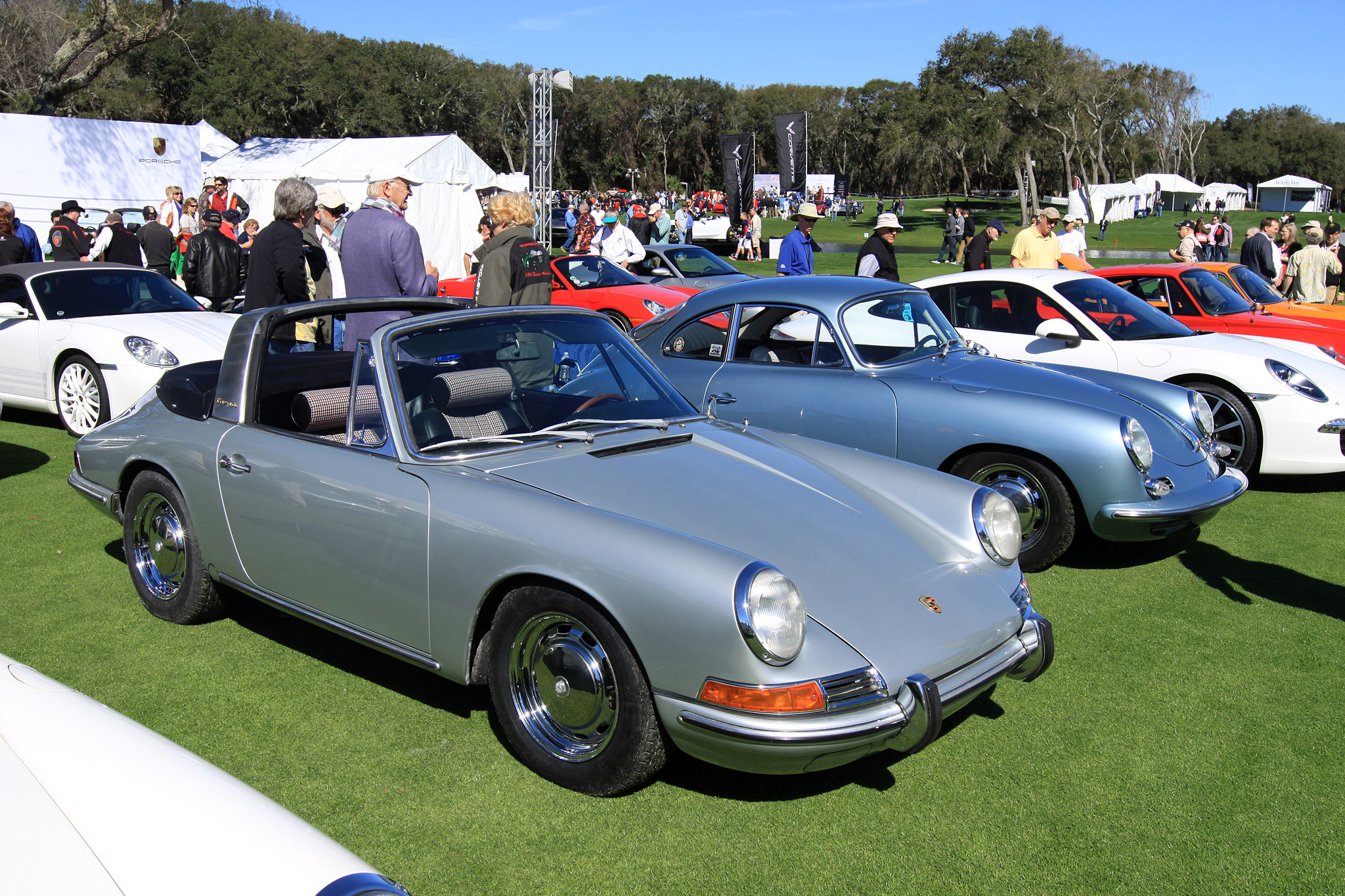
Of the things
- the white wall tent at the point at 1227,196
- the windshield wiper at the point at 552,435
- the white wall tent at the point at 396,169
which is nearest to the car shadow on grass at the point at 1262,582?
the windshield wiper at the point at 552,435

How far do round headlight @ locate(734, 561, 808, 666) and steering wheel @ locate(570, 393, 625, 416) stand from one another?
4.30 ft

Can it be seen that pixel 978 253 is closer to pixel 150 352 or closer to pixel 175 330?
pixel 175 330

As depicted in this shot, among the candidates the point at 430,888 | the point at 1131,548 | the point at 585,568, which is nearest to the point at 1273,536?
the point at 1131,548

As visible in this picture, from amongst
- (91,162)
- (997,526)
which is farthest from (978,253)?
(91,162)

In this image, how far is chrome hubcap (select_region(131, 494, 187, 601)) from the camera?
162 inches

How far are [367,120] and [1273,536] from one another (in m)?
66.4

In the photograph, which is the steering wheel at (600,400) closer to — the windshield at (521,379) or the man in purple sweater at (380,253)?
the windshield at (521,379)

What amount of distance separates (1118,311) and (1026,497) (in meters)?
2.87

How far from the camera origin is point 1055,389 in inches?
209

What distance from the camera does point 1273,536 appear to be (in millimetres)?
5836

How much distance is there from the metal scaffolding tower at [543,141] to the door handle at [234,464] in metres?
17.3

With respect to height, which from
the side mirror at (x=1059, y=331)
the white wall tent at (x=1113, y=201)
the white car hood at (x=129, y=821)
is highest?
the white wall tent at (x=1113, y=201)

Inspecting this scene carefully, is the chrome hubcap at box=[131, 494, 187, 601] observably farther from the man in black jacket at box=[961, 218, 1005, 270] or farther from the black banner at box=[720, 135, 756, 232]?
the black banner at box=[720, 135, 756, 232]

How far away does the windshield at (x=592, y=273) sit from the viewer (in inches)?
512
